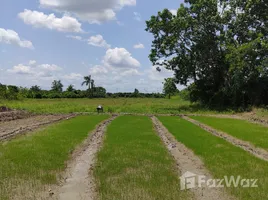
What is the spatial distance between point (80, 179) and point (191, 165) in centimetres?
420

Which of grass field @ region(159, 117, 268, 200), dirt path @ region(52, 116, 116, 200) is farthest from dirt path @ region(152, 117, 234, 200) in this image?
dirt path @ region(52, 116, 116, 200)

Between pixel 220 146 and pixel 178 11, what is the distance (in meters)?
31.6

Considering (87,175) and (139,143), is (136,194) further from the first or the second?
(139,143)

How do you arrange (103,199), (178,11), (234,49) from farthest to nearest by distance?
1. (178,11)
2. (234,49)
3. (103,199)

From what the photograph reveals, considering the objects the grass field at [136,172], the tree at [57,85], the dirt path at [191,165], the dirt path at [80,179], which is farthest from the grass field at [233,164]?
the tree at [57,85]

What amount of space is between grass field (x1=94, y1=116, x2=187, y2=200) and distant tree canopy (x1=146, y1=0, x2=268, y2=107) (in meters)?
26.3

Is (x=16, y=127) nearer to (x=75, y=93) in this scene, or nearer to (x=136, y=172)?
(x=136, y=172)

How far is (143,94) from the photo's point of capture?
432 ft

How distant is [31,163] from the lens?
34.4 feet

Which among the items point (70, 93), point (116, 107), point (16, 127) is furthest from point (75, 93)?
point (16, 127)

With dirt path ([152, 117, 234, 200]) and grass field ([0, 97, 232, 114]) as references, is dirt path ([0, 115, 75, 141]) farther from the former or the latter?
grass field ([0, 97, 232, 114])

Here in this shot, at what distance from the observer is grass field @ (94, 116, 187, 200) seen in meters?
7.53

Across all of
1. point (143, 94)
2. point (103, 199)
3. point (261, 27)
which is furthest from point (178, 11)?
point (143, 94)

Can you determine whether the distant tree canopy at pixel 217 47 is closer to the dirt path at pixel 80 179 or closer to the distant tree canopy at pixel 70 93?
the dirt path at pixel 80 179
